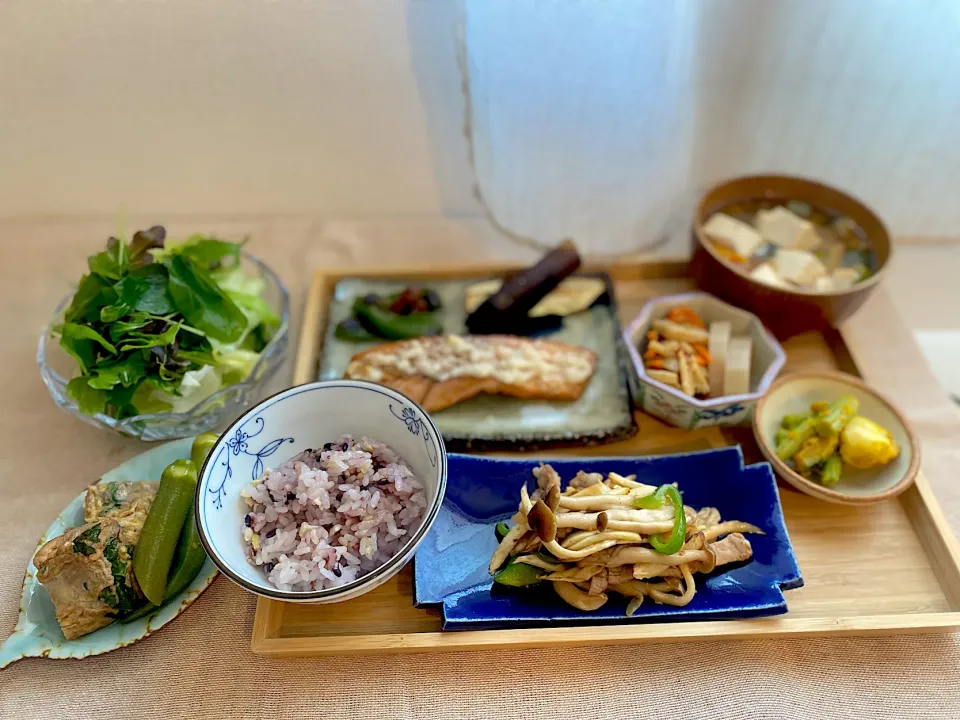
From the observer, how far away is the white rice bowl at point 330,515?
1.08 m

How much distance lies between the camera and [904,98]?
172 centimetres

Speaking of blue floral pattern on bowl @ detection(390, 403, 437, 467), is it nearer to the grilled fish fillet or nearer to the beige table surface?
the grilled fish fillet

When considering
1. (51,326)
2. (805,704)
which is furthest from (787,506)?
(51,326)

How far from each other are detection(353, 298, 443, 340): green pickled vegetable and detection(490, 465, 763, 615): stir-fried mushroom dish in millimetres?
565

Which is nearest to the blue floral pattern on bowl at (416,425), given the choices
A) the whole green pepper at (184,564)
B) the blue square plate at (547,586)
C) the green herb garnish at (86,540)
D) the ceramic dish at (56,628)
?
the blue square plate at (547,586)

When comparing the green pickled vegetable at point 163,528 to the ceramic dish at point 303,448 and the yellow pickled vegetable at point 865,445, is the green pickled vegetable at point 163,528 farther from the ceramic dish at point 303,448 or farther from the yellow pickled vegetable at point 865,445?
the yellow pickled vegetable at point 865,445

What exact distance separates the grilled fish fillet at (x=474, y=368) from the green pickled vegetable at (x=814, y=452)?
460 mm

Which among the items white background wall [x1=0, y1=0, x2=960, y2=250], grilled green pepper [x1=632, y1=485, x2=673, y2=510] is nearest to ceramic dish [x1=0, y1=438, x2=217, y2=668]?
grilled green pepper [x1=632, y1=485, x2=673, y2=510]

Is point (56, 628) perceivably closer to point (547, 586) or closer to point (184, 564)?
point (184, 564)

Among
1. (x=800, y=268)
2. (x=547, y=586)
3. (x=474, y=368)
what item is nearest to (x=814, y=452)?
(x=800, y=268)

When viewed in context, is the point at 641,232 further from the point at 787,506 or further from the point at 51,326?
the point at 51,326

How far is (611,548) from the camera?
1.15 meters

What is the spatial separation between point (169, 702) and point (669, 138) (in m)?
1.56

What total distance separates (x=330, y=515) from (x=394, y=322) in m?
0.59
